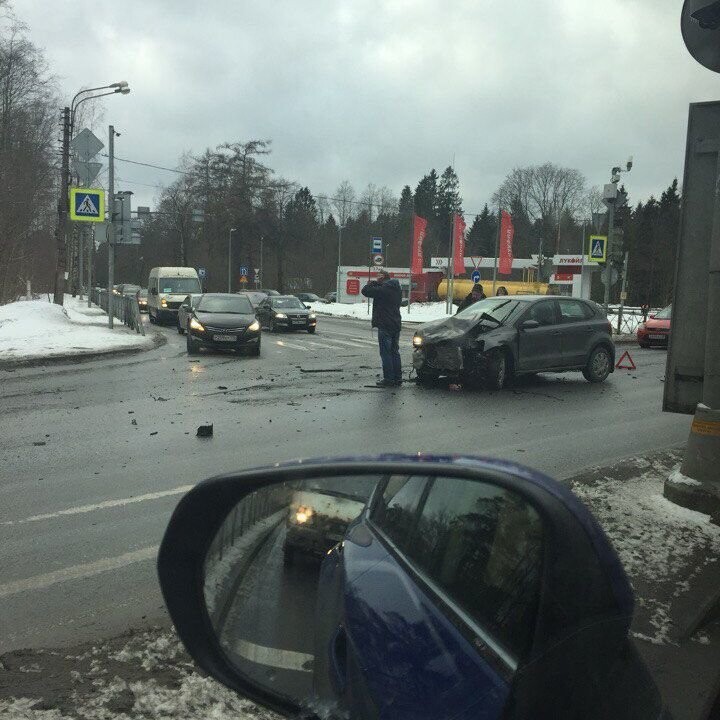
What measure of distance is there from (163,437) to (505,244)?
43239mm

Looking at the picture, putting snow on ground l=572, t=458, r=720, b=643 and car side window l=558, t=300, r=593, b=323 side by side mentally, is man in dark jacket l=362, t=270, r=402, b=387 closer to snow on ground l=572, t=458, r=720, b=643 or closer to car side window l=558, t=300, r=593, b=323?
car side window l=558, t=300, r=593, b=323

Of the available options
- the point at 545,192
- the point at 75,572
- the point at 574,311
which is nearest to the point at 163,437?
the point at 75,572

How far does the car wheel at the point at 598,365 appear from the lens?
14641 millimetres

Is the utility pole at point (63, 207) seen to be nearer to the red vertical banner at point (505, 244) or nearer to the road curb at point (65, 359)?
the road curb at point (65, 359)

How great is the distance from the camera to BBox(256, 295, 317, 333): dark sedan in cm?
2931

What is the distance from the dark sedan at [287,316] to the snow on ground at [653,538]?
23.4 metres

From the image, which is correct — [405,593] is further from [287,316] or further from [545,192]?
[545,192]

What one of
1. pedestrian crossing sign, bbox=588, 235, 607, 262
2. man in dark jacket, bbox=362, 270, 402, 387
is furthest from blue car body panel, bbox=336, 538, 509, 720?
pedestrian crossing sign, bbox=588, 235, 607, 262

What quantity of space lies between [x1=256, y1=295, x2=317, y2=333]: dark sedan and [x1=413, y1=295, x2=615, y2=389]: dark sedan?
51.6 ft

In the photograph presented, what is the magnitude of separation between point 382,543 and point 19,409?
947 centimetres

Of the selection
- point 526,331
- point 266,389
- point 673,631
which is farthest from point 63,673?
point 526,331

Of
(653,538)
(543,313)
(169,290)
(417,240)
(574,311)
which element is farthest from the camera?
(417,240)

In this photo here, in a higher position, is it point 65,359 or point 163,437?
point 163,437

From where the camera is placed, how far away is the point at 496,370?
1302cm
